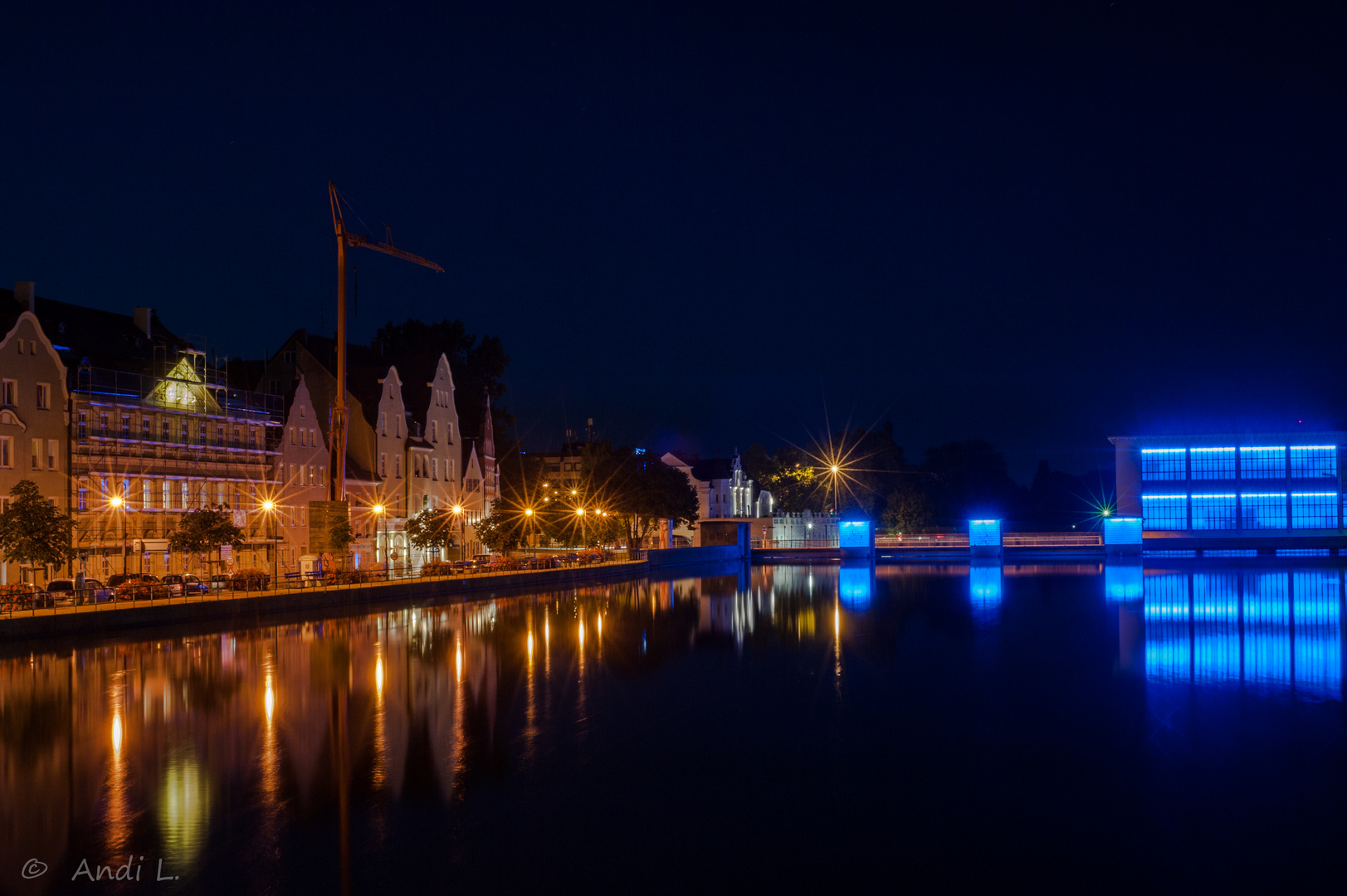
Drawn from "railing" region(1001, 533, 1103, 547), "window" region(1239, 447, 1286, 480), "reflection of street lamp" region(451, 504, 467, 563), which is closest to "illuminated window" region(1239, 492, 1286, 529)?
"window" region(1239, 447, 1286, 480)

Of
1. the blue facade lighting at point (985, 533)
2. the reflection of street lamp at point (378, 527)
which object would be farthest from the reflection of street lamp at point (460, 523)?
the blue facade lighting at point (985, 533)

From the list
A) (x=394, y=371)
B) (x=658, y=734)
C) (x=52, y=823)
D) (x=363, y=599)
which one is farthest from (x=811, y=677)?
(x=394, y=371)

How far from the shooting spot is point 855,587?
5750 cm

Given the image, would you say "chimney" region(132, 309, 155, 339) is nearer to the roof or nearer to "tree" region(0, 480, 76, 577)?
the roof

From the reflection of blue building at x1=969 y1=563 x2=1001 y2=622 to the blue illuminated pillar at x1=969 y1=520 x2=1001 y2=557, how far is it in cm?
223

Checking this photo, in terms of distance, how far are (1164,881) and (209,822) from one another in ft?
36.1

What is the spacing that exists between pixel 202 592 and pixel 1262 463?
258ft

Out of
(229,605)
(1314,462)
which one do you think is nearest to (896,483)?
(1314,462)

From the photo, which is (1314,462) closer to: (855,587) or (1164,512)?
(1164,512)

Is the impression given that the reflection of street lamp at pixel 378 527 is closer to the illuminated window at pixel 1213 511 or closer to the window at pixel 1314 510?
the illuminated window at pixel 1213 511

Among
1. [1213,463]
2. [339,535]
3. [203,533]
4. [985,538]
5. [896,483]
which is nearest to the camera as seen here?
[203,533]

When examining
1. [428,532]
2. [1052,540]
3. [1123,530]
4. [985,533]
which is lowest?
[1052,540]

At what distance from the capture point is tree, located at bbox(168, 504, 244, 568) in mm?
43781

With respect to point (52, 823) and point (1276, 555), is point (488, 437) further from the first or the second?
point (52, 823)
